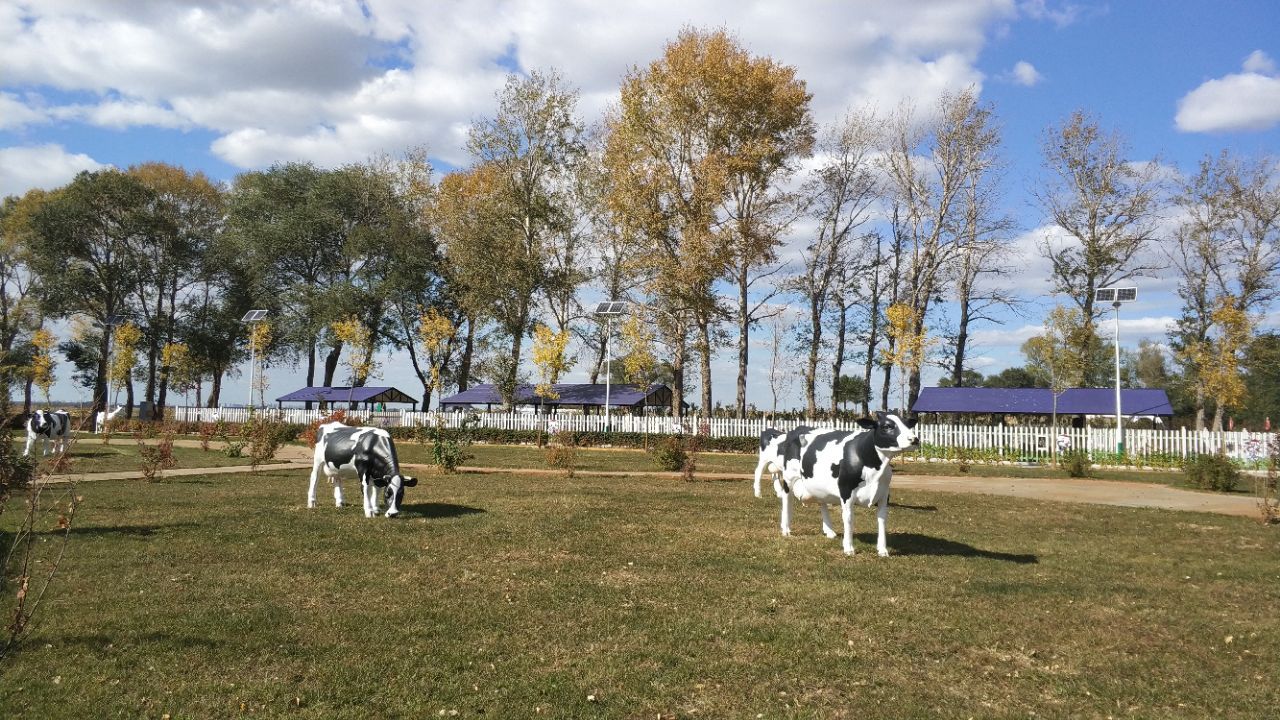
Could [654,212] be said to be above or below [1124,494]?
above

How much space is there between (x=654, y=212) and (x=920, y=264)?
15.8m

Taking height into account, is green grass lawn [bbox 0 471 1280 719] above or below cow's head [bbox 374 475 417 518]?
below

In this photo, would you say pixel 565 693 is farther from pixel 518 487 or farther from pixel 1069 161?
pixel 1069 161

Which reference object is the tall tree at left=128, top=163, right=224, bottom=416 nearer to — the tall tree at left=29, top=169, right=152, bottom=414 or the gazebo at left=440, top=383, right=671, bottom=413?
the tall tree at left=29, top=169, right=152, bottom=414

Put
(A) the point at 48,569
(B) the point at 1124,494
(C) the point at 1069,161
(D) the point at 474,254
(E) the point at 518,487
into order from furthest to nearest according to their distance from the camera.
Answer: (D) the point at 474,254 → (C) the point at 1069,161 → (B) the point at 1124,494 → (E) the point at 518,487 → (A) the point at 48,569

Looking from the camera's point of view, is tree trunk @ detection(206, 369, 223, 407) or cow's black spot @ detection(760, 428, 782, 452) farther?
tree trunk @ detection(206, 369, 223, 407)

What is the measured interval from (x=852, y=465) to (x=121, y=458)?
23.6 metres

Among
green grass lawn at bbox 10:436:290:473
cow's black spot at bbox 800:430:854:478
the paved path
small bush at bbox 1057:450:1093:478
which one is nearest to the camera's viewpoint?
cow's black spot at bbox 800:430:854:478

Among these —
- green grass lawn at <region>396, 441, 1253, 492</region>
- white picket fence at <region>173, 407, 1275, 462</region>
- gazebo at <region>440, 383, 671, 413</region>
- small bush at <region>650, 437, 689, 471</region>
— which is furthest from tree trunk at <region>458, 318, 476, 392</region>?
small bush at <region>650, 437, 689, 471</region>

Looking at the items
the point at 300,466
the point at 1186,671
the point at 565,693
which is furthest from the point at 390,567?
the point at 300,466

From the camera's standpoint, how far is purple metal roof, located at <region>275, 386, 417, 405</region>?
186 ft

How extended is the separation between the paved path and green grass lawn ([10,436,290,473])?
3.58ft

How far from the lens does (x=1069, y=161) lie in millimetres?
41844

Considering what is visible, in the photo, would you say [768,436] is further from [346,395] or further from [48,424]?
[346,395]
